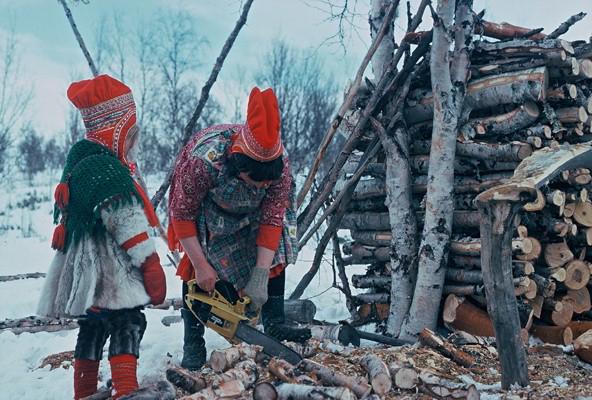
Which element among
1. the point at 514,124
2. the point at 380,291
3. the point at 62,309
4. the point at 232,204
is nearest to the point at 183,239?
the point at 232,204

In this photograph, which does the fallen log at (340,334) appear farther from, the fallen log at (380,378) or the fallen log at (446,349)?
the fallen log at (380,378)

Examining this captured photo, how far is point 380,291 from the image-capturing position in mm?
5375

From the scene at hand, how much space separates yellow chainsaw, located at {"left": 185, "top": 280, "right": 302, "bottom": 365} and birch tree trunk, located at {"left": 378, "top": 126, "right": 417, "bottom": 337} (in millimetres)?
1589

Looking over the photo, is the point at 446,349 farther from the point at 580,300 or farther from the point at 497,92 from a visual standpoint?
the point at 497,92

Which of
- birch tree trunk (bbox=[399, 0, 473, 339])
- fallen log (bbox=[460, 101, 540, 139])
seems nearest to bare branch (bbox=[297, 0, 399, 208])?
birch tree trunk (bbox=[399, 0, 473, 339])

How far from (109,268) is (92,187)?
0.42 m

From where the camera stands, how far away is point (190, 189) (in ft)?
11.5

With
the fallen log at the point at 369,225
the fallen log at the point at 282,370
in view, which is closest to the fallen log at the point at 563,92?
the fallen log at the point at 369,225

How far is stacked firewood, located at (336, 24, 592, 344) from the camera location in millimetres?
4520

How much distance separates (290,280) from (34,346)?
3854mm

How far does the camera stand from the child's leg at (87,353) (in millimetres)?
3072

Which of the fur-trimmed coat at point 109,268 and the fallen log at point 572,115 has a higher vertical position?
the fallen log at point 572,115

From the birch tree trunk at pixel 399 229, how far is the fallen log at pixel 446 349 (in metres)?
1.00

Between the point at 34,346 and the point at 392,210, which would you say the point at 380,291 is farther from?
the point at 34,346
